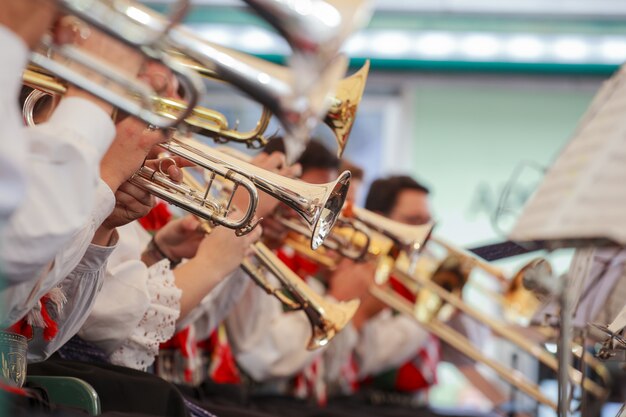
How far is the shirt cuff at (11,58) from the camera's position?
1270mm

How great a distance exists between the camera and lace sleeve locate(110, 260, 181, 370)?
7.29 feet

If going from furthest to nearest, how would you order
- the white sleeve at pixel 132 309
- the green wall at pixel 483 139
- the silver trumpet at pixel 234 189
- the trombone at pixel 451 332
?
the green wall at pixel 483 139, the trombone at pixel 451 332, the white sleeve at pixel 132 309, the silver trumpet at pixel 234 189

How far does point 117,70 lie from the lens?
1461mm

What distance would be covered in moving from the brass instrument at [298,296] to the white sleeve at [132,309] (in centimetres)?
33

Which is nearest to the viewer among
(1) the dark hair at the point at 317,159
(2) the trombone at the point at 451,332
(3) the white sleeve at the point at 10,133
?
(3) the white sleeve at the point at 10,133

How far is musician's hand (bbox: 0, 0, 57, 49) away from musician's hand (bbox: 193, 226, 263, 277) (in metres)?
1.07

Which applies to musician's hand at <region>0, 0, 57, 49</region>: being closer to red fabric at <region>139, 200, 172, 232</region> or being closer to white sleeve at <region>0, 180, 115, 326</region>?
white sleeve at <region>0, 180, 115, 326</region>

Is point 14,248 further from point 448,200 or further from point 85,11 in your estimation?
point 448,200

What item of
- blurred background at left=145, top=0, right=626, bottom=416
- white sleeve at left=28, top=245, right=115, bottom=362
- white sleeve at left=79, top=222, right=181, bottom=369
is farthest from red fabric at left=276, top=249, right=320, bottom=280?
blurred background at left=145, top=0, right=626, bottom=416

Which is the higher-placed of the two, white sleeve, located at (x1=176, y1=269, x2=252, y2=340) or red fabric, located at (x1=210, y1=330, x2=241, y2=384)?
white sleeve, located at (x1=176, y1=269, x2=252, y2=340)

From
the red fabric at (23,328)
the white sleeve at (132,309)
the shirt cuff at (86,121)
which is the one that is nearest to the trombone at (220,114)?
the shirt cuff at (86,121)

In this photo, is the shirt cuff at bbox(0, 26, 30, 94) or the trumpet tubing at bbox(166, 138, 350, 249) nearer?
the shirt cuff at bbox(0, 26, 30, 94)

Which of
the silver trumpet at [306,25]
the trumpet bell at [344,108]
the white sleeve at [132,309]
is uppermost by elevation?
the trumpet bell at [344,108]

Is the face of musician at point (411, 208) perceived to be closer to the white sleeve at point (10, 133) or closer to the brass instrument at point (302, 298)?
the brass instrument at point (302, 298)
